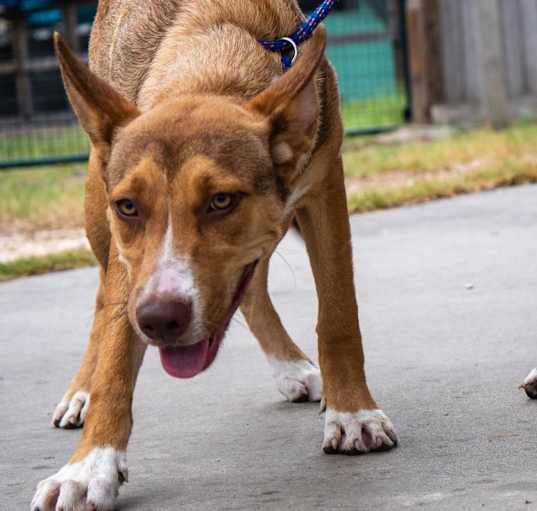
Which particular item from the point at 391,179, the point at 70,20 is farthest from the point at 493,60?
the point at 70,20

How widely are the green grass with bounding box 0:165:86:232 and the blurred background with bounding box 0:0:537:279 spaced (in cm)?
1

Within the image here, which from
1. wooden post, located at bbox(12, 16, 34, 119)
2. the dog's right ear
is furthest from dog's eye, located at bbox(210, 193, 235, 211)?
wooden post, located at bbox(12, 16, 34, 119)

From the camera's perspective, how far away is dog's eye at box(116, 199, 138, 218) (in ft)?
12.1

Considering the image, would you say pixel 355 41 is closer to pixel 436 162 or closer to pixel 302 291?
pixel 436 162

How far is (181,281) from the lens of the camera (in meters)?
3.48

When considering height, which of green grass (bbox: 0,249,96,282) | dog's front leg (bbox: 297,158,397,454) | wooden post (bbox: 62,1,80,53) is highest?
dog's front leg (bbox: 297,158,397,454)

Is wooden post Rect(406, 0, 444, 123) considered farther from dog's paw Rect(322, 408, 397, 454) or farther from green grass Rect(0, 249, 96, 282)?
dog's paw Rect(322, 408, 397, 454)

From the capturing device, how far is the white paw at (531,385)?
4.44 m

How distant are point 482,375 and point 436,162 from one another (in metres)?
6.23

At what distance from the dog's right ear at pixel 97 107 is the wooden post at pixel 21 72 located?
1320 cm

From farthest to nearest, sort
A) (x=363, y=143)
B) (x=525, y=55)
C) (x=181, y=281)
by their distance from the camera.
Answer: (x=525, y=55), (x=363, y=143), (x=181, y=281)

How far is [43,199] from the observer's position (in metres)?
10.8

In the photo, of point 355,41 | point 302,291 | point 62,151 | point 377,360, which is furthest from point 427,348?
point 355,41

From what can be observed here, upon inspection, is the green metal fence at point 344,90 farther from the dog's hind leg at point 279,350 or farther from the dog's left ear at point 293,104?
the dog's left ear at point 293,104
